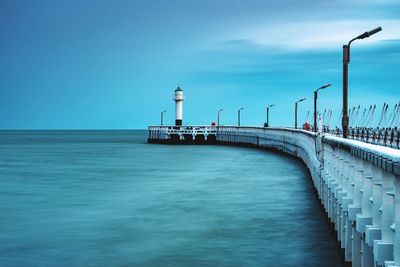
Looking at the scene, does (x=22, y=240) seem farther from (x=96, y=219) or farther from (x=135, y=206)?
(x=135, y=206)

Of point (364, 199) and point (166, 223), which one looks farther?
point (166, 223)

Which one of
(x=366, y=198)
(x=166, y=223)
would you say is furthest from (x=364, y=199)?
(x=166, y=223)

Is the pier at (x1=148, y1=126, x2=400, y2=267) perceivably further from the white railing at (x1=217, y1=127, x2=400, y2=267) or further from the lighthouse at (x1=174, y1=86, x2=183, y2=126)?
the lighthouse at (x1=174, y1=86, x2=183, y2=126)

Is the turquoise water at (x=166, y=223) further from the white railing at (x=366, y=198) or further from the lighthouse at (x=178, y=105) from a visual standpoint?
the lighthouse at (x=178, y=105)

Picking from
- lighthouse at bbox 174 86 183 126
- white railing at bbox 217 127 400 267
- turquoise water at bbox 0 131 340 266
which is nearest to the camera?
white railing at bbox 217 127 400 267

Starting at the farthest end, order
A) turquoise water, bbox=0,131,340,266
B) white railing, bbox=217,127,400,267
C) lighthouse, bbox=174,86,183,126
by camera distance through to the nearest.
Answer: lighthouse, bbox=174,86,183,126 → turquoise water, bbox=0,131,340,266 → white railing, bbox=217,127,400,267

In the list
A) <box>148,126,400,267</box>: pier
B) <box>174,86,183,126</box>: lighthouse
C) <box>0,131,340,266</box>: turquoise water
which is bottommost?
<box>0,131,340,266</box>: turquoise water

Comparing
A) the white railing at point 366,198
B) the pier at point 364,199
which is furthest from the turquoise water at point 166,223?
the white railing at point 366,198

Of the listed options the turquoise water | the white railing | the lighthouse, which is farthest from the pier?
the lighthouse

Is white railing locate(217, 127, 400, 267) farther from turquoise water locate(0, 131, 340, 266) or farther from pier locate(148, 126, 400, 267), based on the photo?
turquoise water locate(0, 131, 340, 266)

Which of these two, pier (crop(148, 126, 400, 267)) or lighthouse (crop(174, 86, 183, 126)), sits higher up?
lighthouse (crop(174, 86, 183, 126))

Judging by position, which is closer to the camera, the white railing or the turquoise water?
the white railing

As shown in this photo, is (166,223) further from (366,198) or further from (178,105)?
(178,105)

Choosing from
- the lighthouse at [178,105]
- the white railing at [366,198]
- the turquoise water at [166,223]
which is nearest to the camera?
the white railing at [366,198]
